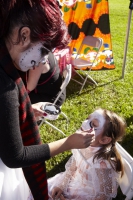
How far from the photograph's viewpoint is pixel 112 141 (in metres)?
1.88

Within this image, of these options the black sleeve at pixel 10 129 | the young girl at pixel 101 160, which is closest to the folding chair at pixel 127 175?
the young girl at pixel 101 160

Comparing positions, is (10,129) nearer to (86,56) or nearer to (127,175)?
(127,175)

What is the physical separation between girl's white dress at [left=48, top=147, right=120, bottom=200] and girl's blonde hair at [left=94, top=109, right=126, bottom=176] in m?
0.03

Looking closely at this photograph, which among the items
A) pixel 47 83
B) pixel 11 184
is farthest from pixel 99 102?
pixel 11 184

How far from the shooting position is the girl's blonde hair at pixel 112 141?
1.84 metres

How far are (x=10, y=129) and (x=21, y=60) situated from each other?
0.34 meters

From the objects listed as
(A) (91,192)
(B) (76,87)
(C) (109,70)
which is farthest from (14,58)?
(C) (109,70)

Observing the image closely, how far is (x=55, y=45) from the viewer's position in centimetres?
122

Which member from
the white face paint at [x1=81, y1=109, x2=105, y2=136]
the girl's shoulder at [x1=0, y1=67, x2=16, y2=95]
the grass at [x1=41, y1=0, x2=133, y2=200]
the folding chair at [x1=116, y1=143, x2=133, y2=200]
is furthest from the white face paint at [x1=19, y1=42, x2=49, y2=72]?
the grass at [x1=41, y1=0, x2=133, y2=200]

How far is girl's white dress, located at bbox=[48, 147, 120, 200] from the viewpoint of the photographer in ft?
6.05

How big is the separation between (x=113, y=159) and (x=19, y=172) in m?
0.65

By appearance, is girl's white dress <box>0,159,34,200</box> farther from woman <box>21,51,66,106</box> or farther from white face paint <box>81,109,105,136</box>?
woman <box>21,51,66,106</box>

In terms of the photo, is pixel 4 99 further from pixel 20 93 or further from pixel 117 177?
pixel 117 177

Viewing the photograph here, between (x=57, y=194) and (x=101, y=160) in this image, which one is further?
(x=57, y=194)
